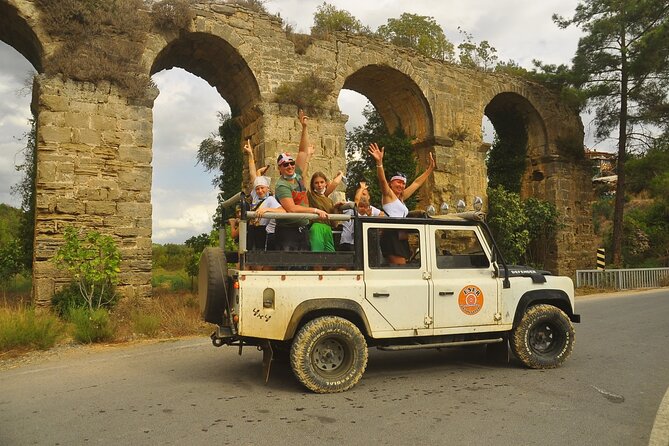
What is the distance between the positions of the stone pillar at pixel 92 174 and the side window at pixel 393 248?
716 centimetres

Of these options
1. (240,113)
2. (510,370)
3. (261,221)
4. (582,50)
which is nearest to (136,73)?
(240,113)

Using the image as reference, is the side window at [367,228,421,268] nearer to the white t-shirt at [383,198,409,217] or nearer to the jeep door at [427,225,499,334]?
the jeep door at [427,225,499,334]

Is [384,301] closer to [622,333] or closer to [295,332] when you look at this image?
[295,332]

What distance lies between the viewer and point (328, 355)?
18.2 ft

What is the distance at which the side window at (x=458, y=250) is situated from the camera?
6.10m

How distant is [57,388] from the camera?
582 cm

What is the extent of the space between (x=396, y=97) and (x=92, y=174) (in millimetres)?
9420

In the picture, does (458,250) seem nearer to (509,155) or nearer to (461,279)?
(461,279)

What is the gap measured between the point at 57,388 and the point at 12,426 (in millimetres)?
1311

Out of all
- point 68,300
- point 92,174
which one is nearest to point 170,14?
point 92,174

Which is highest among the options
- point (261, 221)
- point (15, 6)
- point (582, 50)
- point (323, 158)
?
point (582, 50)

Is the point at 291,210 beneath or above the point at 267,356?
above

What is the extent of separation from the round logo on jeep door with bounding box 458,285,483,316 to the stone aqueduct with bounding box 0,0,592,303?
7630 mm

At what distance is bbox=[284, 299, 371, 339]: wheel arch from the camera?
536cm
